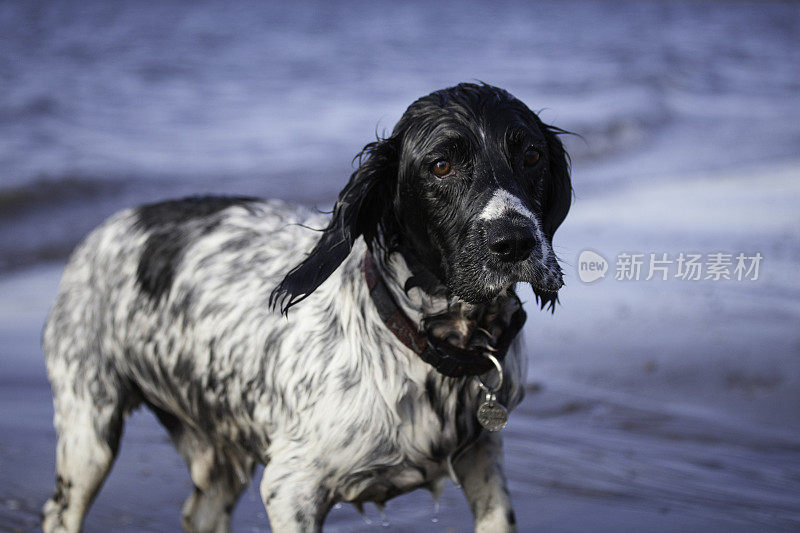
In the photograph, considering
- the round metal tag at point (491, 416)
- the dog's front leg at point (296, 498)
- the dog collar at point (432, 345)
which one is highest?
the dog collar at point (432, 345)

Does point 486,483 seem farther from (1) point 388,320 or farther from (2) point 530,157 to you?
(2) point 530,157

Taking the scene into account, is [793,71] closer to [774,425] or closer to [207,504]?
[774,425]

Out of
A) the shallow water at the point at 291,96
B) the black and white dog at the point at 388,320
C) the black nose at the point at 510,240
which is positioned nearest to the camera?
the black nose at the point at 510,240

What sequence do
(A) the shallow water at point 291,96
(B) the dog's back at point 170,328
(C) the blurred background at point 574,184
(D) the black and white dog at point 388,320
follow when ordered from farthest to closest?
(A) the shallow water at point 291,96 → (C) the blurred background at point 574,184 → (B) the dog's back at point 170,328 → (D) the black and white dog at point 388,320

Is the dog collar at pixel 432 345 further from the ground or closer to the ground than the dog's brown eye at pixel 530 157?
closer to the ground

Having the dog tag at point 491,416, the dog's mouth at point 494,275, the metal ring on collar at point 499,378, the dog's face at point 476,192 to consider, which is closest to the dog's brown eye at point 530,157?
the dog's face at point 476,192

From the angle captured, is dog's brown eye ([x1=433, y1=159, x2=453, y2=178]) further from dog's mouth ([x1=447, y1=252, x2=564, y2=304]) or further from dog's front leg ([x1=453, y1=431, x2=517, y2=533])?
dog's front leg ([x1=453, y1=431, x2=517, y2=533])

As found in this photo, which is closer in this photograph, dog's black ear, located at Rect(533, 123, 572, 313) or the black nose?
the black nose

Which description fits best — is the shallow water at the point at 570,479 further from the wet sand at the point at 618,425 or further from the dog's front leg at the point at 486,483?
the dog's front leg at the point at 486,483

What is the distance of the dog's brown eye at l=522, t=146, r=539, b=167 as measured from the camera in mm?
2906

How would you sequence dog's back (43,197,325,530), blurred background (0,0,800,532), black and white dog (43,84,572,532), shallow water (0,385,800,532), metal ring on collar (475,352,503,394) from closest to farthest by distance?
1. black and white dog (43,84,572,532)
2. metal ring on collar (475,352,503,394)
3. dog's back (43,197,325,530)
4. shallow water (0,385,800,532)
5. blurred background (0,0,800,532)

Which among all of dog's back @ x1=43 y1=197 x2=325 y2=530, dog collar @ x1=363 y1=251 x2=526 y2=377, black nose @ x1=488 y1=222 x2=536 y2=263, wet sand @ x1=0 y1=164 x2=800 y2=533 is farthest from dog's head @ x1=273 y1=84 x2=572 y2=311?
dog's back @ x1=43 y1=197 x2=325 y2=530

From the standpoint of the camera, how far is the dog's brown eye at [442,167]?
285 centimetres

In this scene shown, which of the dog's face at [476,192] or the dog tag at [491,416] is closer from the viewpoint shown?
the dog's face at [476,192]
